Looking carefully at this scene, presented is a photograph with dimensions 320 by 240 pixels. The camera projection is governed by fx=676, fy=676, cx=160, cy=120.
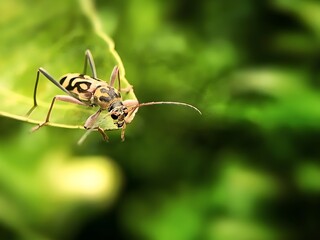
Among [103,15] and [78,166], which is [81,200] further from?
[103,15]

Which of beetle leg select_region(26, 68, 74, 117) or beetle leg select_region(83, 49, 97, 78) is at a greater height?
beetle leg select_region(83, 49, 97, 78)

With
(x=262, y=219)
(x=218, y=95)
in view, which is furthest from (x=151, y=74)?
(x=262, y=219)

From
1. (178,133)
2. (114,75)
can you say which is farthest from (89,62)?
(178,133)

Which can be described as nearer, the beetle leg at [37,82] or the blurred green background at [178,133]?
the beetle leg at [37,82]

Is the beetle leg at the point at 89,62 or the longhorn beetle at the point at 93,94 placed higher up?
the beetle leg at the point at 89,62

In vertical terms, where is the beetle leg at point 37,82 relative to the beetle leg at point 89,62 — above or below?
below

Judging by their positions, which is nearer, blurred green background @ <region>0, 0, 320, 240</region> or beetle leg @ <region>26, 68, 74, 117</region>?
beetle leg @ <region>26, 68, 74, 117</region>

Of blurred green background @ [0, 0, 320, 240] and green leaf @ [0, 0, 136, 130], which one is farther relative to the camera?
blurred green background @ [0, 0, 320, 240]
